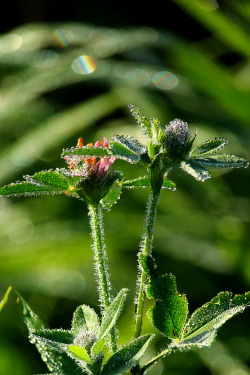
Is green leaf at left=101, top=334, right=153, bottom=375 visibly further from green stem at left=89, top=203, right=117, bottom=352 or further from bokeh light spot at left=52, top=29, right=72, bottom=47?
bokeh light spot at left=52, top=29, right=72, bottom=47

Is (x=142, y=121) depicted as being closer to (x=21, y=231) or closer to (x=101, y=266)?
(x=101, y=266)

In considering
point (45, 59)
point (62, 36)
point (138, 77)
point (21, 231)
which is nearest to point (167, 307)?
point (21, 231)

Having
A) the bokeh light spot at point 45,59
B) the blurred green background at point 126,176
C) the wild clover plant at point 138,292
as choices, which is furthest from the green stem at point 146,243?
the bokeh light spot at point 45,59

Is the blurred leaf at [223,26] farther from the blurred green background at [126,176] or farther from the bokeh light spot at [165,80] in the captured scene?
the bokeh light spot at [165,80]

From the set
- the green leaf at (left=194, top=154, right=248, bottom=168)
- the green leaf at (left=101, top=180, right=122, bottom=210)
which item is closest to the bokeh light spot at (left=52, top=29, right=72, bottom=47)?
the green leaf at (left=101, top=180, right=122, bottom=210)

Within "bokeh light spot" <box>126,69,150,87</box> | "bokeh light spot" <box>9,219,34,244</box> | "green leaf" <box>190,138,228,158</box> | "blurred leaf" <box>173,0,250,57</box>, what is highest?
"bokeh light spot" <box>126,69,150,87</box>

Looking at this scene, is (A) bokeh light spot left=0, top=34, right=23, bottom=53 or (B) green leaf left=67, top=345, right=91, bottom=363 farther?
(A) bokeh light spot left=0, top=34, right=23, bottom=53

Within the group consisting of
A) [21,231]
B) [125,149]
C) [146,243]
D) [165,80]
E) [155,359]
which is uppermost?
[165,80]
